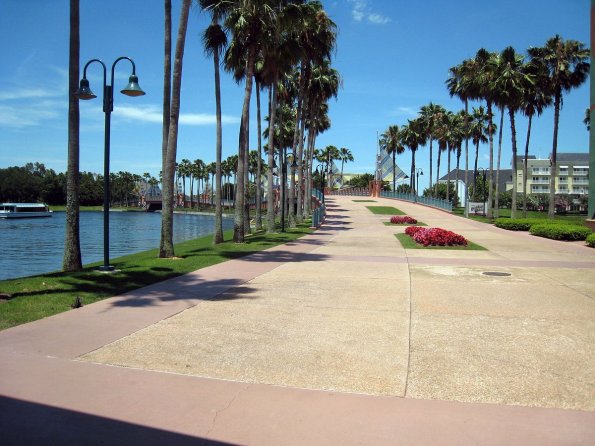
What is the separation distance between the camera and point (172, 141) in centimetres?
1617

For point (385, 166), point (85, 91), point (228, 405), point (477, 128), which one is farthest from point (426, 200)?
point (228, 405)

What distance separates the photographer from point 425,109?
6894 centimetres

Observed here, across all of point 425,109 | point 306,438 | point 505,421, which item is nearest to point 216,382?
point 306,438

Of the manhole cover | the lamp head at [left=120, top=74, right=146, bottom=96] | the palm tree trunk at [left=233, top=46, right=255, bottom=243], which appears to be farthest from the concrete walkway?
the palm tree trunk at [left=233, top=46, right=255, bottom=243]

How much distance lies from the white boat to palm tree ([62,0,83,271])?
3142 inches

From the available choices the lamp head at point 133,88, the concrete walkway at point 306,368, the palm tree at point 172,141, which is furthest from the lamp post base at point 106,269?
the lamp head at point 133,88

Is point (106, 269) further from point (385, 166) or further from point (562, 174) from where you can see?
point (562, 174)

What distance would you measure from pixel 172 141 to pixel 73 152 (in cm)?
373

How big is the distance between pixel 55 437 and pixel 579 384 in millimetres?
4823

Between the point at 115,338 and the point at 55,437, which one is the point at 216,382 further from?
the point at 115,338

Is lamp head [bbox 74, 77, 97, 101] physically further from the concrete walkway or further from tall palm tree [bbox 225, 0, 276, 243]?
tall palm tree [bbox 225, 0, 276, 243]

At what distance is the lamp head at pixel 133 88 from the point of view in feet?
39.7

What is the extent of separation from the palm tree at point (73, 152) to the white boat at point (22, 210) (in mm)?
79802

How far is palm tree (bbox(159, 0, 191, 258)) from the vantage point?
16.1 metres
